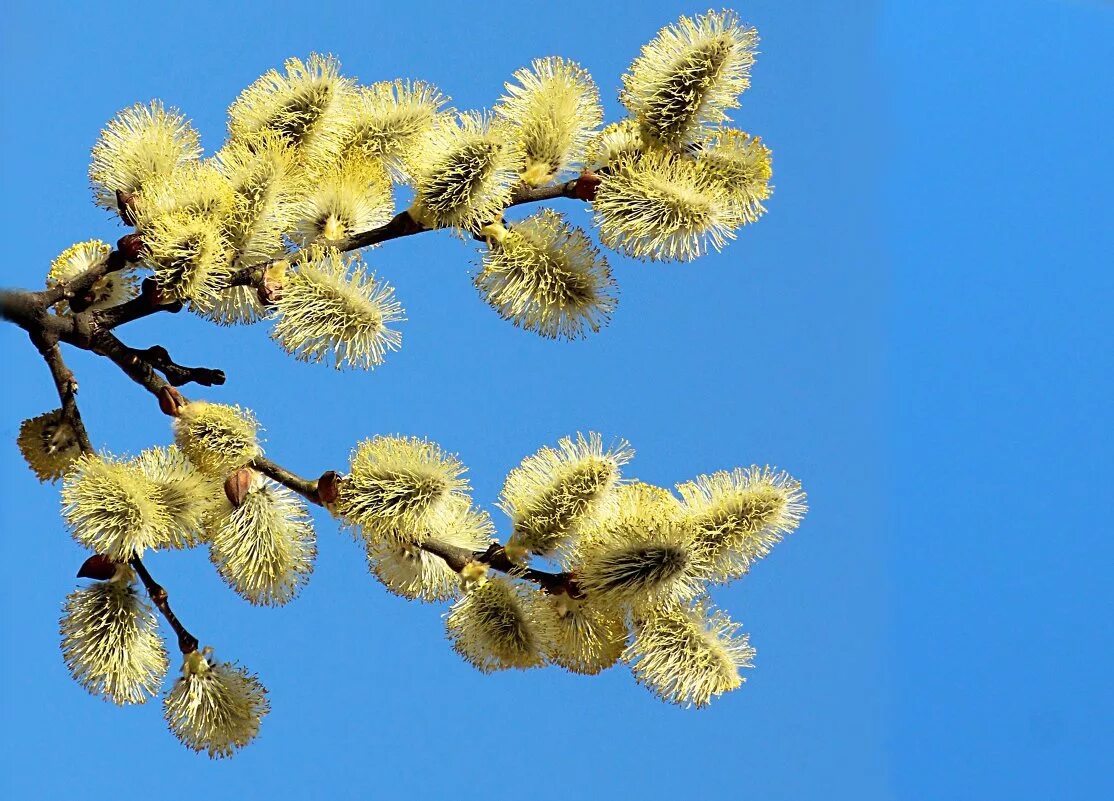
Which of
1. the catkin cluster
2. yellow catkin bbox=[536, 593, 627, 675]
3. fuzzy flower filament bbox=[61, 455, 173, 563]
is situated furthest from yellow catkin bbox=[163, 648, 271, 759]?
yellow catkin bbox=[536, 593, 627, 675]

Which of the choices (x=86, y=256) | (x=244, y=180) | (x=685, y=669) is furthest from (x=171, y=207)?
(x=685, y=669)

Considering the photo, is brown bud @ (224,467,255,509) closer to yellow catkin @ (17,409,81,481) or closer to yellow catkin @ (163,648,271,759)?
yellow catkin @ (163,648,271,759)

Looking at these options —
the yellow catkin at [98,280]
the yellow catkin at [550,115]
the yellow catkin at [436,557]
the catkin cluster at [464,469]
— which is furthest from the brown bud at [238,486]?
the yellow catkin at [550,115]

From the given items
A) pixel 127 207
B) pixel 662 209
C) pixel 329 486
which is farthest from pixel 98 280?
pixel 662 209

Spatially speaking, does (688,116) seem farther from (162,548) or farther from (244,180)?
(162,548)

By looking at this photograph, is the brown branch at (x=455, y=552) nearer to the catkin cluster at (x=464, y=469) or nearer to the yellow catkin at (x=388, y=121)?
the catkin cluster at (x=464, y=469)

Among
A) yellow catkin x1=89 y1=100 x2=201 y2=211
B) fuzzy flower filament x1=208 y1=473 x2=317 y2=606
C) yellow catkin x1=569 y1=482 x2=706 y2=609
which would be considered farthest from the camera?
yellow catkin x1=89 y1=100 x2=201 y2=211
